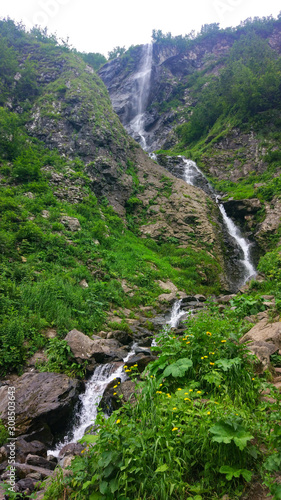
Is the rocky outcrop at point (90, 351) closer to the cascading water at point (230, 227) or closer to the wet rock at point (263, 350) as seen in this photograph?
the wet rock at point (263, 350)

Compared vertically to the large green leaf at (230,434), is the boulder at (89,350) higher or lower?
lower

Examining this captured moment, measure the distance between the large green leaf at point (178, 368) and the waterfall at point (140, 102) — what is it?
54271 mm


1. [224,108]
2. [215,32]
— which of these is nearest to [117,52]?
[215,32]

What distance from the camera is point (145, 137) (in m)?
53.9

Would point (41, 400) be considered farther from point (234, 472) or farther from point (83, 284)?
point (83, 284)

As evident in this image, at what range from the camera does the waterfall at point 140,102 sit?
5497cm

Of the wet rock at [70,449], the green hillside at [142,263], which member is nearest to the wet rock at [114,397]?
the green hillside at [142,263]

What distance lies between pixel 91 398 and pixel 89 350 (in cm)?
147

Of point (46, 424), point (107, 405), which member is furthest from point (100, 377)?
point (46, 424)

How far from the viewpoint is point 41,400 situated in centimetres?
538

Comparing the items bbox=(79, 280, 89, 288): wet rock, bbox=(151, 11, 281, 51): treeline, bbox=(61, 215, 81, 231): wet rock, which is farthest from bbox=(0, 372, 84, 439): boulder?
bbox=(151, 11, 281, 51): treeline

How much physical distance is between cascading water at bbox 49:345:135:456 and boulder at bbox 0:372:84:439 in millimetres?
264

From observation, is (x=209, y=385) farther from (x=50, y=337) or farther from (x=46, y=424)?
(x=50, y=337)

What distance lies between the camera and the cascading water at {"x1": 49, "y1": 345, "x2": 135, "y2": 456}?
525cm
